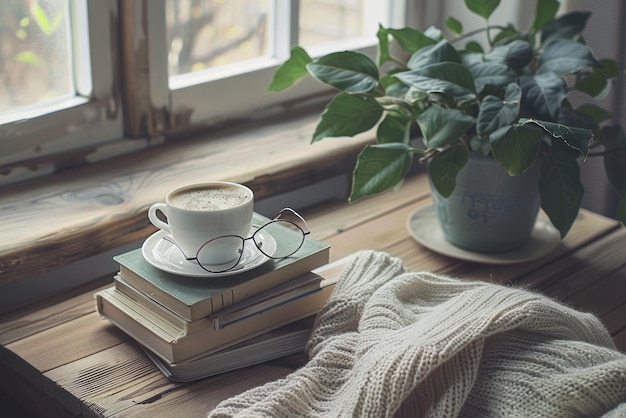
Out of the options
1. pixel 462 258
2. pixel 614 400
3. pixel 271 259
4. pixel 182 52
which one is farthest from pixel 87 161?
pixel 614 400

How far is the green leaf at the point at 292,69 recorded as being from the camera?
1158mm

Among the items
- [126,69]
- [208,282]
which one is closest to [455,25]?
[126,69]

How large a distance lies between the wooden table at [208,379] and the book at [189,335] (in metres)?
0.02

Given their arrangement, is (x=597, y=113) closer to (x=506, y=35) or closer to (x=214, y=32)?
(x=506, y=35)

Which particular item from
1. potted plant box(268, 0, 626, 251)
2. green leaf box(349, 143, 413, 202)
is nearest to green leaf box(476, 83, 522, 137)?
potted plant box(268, 0, 626, 251)

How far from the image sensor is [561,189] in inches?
41.6

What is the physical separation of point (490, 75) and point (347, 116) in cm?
→ 18

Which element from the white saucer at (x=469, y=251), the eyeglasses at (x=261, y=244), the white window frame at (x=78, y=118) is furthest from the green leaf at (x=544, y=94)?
the white window frame at (x=78, y=118)

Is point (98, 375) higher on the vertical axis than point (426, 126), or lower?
lower

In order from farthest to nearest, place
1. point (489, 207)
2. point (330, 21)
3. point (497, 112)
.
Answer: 1. point (330, 21)
2. point (489, 207)
3. point (497, 112)

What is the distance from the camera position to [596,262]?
1186mm

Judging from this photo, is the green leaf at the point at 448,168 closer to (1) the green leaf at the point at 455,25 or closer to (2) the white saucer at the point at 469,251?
(2) the white saucer at the point at 469,251

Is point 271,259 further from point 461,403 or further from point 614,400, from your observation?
point 614,400

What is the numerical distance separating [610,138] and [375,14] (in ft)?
1.91
